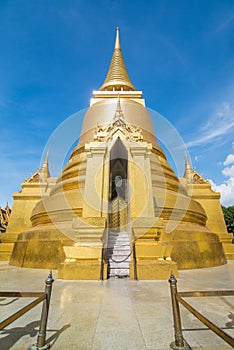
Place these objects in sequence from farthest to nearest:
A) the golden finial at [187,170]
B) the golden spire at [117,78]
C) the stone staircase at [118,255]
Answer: the golden spire at [117,78], the golden finial at [187,170], the stone staircase at [118,255]

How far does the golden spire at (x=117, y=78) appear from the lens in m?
22.2

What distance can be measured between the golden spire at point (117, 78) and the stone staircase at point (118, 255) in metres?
18.7

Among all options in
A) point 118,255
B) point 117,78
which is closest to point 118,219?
point 118,255

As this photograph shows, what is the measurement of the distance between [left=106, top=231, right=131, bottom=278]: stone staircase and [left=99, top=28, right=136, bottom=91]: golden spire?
18717 millimetres

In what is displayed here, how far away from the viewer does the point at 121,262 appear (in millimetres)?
5852

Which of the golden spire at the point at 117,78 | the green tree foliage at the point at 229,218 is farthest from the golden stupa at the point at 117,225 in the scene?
the green tree foliage at the point at 229,218

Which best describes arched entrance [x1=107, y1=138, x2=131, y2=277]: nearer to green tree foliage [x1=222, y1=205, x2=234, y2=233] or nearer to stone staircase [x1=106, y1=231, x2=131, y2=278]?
stone staircase [x1=106, y1=231, x2=131, y2=278]

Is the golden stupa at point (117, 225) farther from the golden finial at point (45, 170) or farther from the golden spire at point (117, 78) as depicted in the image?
the golden spire at point (117, 78)

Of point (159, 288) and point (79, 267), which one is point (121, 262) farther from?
point (159, 288)

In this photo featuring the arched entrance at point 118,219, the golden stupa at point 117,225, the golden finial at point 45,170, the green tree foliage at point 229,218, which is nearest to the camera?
the golden stupa at point 117,225

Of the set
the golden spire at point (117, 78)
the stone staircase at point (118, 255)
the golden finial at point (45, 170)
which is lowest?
the stone staircase at point (118, 255)

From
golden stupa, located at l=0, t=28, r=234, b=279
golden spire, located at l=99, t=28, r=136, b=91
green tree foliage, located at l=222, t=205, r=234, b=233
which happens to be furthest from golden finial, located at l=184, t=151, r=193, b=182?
green tree foliage, located at l=222, t=205, r=234, b=233

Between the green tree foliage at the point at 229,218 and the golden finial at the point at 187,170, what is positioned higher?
the golden finial at the point at 187,170

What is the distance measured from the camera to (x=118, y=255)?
633 cm
